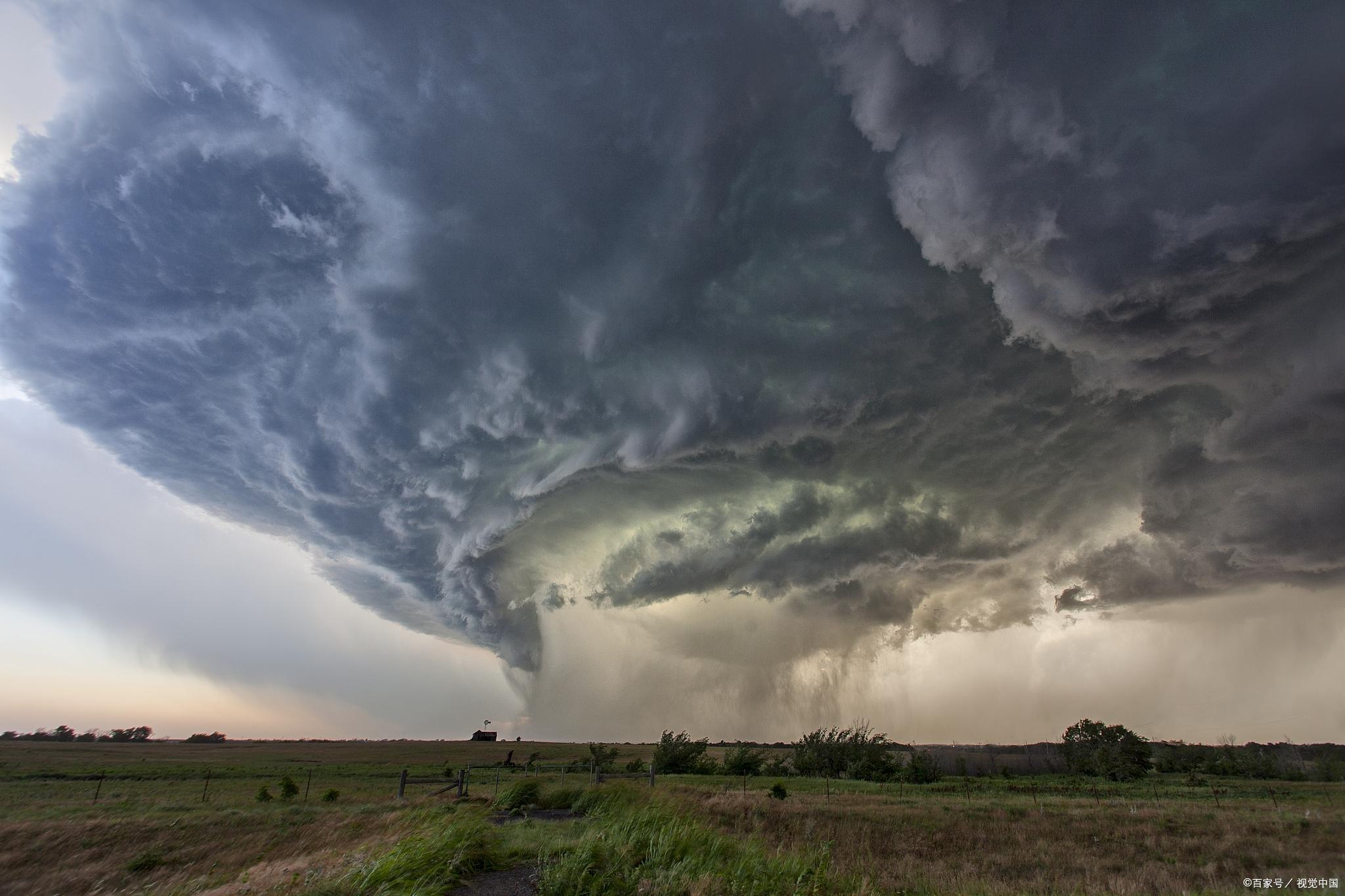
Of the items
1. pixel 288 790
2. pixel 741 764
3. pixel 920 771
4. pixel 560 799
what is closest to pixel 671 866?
pixel 560 799

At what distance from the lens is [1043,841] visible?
90.4 ft

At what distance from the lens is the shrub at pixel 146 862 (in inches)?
834

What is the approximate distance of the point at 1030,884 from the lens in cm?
1902

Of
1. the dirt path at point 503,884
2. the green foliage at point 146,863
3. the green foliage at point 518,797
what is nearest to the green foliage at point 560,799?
the green foliage at point 518,797

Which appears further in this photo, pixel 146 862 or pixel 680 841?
pixel 146 862

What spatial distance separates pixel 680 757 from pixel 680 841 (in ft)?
230

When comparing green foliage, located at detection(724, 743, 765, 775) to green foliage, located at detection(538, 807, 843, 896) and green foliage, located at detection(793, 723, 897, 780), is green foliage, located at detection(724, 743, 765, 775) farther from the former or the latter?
green foliage, located at detection(538, 807, 843, 896)

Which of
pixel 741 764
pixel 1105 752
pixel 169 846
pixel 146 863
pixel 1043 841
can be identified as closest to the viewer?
pixel 146 863

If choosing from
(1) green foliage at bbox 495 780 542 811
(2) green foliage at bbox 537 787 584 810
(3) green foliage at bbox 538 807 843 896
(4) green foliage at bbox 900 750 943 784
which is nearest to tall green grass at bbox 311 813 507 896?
(3) green foliage at bbox 538 807 843 896

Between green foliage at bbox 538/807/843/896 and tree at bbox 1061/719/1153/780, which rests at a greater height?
green foliage at bbox 538/807/843/896

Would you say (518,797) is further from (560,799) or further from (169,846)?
(169,846)

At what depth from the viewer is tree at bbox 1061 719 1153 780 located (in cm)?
10131

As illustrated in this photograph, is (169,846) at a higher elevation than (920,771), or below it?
higher

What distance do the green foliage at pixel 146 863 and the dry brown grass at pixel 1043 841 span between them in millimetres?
20655
